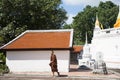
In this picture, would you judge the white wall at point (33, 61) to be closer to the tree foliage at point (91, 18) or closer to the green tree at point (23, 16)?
the green tree at point (23, 16)

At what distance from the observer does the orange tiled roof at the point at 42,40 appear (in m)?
27.2

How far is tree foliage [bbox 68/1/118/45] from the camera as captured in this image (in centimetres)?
7388

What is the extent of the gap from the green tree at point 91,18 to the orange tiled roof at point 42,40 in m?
44.9

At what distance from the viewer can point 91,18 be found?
252 ft

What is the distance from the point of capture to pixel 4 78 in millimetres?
21953

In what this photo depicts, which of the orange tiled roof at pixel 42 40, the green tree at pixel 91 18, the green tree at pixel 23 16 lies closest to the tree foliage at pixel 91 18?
the green tree at pixel 91 18

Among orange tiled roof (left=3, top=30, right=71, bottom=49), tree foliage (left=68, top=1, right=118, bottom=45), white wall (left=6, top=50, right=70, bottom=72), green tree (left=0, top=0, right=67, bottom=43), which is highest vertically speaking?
tree foliage (left=68, top=1, right=118, bottom=45)

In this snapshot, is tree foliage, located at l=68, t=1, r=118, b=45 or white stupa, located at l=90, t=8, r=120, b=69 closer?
white stupa, located at l=90, t=8, r=120, b=69

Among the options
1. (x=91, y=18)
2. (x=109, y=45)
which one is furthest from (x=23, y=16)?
(x=91, y=18)

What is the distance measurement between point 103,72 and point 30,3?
1541cm

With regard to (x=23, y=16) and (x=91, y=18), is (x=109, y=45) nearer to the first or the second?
(x=23, y=16)

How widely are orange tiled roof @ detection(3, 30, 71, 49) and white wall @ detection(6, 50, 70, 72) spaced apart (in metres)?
0.49

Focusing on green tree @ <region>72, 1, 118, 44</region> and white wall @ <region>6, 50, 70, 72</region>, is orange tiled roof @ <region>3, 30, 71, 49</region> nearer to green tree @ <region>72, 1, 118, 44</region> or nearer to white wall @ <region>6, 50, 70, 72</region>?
white wall @ <region>6, 50, 70, 72</region>

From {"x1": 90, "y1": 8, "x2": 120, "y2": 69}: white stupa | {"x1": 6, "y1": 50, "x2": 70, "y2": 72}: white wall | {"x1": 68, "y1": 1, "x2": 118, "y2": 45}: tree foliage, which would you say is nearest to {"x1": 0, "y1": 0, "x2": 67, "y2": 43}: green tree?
{"x1": 90, "y1": 8, "x2": 120, "y2": 69}: white stupa
